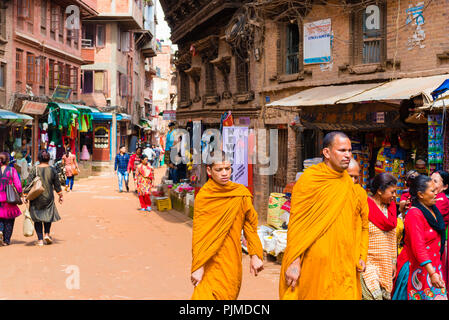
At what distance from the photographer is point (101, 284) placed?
27.2ft

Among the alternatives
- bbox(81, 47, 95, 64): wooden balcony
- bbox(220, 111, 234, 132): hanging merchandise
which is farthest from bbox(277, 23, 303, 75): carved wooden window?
bbox(81, 47, 95, 64): wooden balcony

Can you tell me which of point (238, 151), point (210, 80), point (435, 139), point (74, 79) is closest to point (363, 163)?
point (435, 139)

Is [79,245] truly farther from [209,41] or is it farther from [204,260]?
[209,41]

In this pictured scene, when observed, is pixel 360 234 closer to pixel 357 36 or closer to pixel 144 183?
pixel 357 36

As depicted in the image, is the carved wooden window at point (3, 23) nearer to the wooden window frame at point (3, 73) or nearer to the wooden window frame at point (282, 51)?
the wooden window frame at point (3, 73)

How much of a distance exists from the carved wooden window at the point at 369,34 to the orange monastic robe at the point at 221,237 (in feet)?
24.7

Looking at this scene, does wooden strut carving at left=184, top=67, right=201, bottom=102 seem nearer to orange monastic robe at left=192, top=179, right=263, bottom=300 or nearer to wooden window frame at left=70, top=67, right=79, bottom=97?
wooden window frame at left=70, top=67, right=79, bottom=97

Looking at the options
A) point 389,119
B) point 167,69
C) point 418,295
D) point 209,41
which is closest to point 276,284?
point 418,295

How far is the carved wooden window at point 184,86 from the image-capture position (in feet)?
83.1

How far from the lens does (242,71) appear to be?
18.1 m

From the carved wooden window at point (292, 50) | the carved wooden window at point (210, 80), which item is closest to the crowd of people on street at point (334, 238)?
the carved wooden window at point (292, 50)

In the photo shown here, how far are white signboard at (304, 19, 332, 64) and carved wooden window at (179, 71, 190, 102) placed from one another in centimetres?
1165

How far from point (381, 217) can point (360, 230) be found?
2.32 ft

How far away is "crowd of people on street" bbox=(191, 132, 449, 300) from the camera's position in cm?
507
